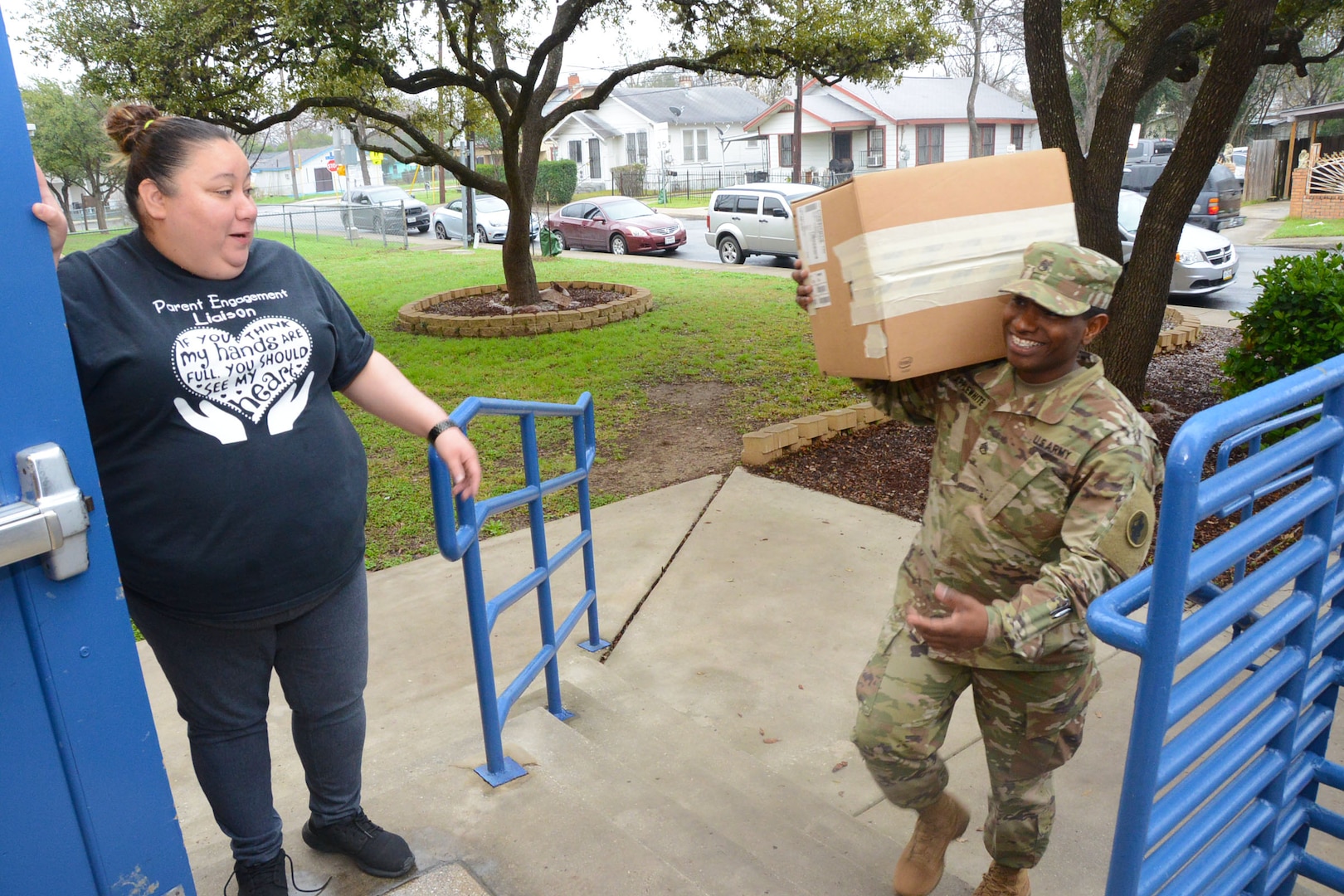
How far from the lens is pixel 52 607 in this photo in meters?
1.44

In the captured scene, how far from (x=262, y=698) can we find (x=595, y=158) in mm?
51310

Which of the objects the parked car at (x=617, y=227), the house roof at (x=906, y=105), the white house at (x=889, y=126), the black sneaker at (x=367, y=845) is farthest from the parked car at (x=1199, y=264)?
the house roof at (x=906, y=105)

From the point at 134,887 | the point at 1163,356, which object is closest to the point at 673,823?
the point at 134,887

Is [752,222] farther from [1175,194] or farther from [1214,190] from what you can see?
[1175,194]

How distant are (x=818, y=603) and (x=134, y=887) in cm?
321

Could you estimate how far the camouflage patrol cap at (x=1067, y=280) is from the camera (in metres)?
1.96

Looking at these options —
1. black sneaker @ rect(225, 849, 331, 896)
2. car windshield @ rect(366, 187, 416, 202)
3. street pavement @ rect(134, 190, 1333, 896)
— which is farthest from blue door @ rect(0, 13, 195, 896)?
car windshield @ rect(366, 187, 416, 202)

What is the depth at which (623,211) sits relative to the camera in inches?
839

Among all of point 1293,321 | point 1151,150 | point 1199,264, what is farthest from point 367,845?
point 1151,150

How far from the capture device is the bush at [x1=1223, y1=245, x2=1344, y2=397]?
560 centimetres

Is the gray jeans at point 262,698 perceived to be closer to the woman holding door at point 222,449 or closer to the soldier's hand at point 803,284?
the woman holding door at point 222,449

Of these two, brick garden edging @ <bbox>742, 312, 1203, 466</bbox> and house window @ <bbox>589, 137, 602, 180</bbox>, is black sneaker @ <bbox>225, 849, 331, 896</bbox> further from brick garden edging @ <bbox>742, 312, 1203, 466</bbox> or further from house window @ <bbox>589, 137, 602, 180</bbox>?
house window @ <bbox>589, 137, 602, 180</bbox>

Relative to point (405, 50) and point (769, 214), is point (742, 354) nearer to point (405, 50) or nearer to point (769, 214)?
point (405, 50)

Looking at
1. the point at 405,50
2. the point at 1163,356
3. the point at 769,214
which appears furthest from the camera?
the point at 769,214
